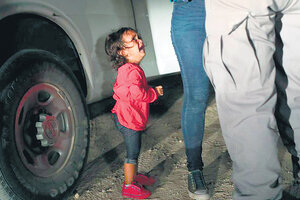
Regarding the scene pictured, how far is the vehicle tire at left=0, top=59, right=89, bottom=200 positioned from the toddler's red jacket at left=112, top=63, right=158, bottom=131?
0.32 metres

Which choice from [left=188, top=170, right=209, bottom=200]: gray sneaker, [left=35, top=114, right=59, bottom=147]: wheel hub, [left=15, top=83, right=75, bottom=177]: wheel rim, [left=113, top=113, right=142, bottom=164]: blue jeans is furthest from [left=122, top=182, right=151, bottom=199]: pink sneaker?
[left=35, top=114, right=59, bottom=147]: wheel hub

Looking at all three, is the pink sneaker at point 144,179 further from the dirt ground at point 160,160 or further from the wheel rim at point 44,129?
the wheel rim at point 44,129

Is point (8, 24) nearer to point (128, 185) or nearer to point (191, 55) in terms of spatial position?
point (191, 55)

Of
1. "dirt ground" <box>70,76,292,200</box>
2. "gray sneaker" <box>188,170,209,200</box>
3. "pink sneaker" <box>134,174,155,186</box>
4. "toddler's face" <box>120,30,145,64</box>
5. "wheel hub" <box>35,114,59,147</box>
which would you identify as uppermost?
"toddler's face" <box>120,30,145,64</box>

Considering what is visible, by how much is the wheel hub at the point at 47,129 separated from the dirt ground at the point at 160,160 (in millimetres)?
410

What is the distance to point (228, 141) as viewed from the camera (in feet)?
4.59

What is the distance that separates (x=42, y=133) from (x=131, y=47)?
29.4 inches

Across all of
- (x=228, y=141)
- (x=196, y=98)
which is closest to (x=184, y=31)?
(x=196, y=98)

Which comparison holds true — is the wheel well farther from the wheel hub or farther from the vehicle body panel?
the wheel hub

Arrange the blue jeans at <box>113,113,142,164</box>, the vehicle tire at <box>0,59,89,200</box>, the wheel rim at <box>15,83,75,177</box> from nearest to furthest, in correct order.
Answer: the vehicle tire at <box>0,59,89,200</box> < the wheel rim at <box>15,83,75,177</box> < the blue jeans at <box>113,113,142,164</box>

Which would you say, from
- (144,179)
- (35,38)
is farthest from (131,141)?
(35,38)

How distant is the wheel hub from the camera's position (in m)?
1.83

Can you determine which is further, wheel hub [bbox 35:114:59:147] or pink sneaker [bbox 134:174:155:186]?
pink sneaker [bbox 134:174:155:186]

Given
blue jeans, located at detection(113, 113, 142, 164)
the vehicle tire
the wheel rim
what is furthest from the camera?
blue jeans, located at detection(113, 113, 142, 164)
